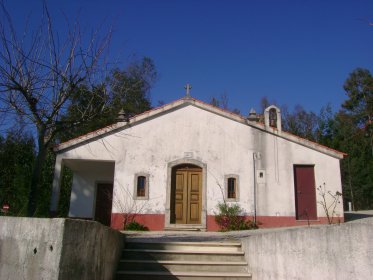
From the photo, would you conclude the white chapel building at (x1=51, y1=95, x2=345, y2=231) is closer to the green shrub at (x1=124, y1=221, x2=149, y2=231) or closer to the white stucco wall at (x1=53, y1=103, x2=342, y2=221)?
the white stucco wall at (x1=53, y1=103, x2=342, y2=221)

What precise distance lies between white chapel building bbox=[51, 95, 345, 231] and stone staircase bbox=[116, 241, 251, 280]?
663cm

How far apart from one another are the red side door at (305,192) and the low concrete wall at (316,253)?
8924 mm

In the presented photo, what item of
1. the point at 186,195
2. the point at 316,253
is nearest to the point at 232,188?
the point at 186,195

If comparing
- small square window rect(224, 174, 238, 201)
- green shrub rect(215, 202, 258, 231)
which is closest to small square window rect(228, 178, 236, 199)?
small square window rect(224, 174, 238, 201)

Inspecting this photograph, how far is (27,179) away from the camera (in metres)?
22.3

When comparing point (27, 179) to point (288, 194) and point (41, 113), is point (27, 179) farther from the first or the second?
point (41, 113)

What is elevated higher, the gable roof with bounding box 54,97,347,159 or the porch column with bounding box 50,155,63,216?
the gable roof with bounding box 54,97,347,159

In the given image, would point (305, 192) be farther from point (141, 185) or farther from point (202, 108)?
point (141, 185)

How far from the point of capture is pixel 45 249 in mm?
3684

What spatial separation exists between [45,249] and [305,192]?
44.9 feet

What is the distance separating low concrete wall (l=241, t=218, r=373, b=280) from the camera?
389 centimetres

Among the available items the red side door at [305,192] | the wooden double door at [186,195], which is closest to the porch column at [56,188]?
the wooden double door at [186,195]

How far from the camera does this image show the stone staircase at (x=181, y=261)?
6.92 meters

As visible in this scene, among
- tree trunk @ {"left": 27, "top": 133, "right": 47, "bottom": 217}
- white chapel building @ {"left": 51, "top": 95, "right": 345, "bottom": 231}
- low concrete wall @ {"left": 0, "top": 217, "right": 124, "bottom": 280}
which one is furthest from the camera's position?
white chapel building @ {"left": 51, "top": 95, "right": 345, "bottom": 231}
